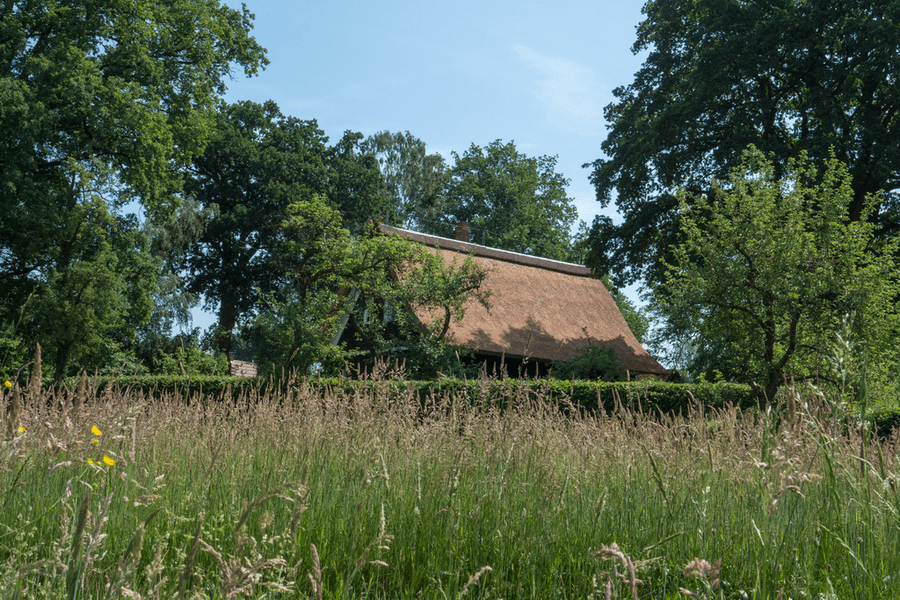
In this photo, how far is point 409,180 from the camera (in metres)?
40.3

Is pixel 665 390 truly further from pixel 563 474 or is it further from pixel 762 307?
pixel 563 474

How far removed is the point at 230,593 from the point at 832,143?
20.9 metres

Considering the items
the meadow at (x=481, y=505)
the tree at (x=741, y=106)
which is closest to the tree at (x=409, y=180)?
the tree at (x=741, y=106)

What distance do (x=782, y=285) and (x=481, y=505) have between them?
43.5 ft

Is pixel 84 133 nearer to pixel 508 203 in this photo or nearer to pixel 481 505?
pixel 481 505

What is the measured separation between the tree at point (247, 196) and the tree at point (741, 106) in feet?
48.6

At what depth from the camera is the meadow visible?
7.68 feet

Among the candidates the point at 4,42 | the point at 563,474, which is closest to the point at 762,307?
the point at 563,474

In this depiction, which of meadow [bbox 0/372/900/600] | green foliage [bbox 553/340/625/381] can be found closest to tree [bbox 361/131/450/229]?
green foliage [bbox 553/340/625/381]

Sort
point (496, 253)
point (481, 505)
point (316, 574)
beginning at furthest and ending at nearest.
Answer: point (496, 253) < point (481, 505) < point (316, 574)

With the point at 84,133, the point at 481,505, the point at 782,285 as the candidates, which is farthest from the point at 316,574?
the point at 84,133

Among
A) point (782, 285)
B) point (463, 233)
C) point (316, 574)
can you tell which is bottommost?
point (316, 574)

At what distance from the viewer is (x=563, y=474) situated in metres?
3.52

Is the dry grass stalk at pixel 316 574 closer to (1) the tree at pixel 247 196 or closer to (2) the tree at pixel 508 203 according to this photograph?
(1) the tree at pixel 247 196
